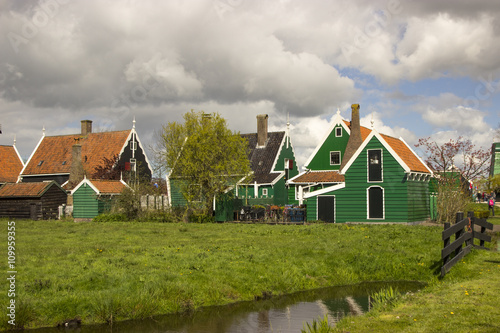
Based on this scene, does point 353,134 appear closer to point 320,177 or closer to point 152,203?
point 320,177

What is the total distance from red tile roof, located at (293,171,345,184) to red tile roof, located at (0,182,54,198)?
21.1m

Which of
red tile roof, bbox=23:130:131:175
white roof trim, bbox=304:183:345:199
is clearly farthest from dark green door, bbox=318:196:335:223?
red tile roof, bbox=23:130:131:175

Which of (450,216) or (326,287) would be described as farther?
(450,216)

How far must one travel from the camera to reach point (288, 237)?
2284 centimetres

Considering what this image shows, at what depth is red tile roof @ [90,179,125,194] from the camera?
4116cm

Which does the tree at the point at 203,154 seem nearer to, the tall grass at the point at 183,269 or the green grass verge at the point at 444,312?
the tall grass at the point at 183,269

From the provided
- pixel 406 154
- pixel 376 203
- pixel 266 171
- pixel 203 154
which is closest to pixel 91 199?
pixel 203 154

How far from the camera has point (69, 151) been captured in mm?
57094

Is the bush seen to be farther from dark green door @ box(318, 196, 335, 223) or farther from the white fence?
dark green door @ box(318, 196, 335, 223)

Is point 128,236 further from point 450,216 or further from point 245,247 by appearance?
point 450,216

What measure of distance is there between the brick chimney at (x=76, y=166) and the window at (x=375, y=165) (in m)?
31.5

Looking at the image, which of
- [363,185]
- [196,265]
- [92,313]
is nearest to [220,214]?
[363,185]

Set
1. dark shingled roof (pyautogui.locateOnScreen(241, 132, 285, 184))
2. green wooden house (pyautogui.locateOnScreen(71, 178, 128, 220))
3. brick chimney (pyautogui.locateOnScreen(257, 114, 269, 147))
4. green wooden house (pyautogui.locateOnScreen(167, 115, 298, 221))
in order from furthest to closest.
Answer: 1. brick chimney (pyautogui.locateOnScreen(257, 114, 269, 147))
2. dark shingled roof (pyautogui.locateOnScreen(241, 132, 285, 184))
3. green wooden house (pyautogui.locateOnScreen(167, 115, 298, 221))
4. green wooden house (pyautogui.locateOnScreen(71, 178, 128, 220))

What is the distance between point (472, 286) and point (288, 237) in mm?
12203
